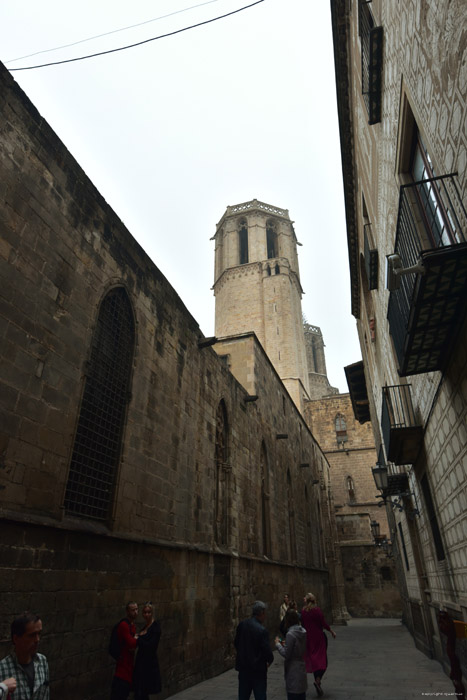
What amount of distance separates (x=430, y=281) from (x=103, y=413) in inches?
192

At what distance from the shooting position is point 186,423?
873cm

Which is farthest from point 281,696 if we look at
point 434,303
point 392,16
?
point 392,16

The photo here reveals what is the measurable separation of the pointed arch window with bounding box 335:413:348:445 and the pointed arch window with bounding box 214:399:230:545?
23908mm

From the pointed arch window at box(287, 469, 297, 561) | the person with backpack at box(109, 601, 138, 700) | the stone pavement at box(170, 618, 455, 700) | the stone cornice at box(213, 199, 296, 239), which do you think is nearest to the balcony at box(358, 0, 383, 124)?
the person with backpack at box(109, 601, 138, 700)

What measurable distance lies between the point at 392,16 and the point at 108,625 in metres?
7.85

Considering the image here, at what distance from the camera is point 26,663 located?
249cm

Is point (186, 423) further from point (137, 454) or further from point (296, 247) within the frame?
point (296, 247)

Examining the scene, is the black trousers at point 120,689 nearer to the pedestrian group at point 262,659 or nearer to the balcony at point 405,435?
the pedestrian group at point 262,659

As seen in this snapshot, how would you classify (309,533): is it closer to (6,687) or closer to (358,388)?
(358,388)

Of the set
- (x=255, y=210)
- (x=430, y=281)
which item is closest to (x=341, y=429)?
(x=255, y=210)

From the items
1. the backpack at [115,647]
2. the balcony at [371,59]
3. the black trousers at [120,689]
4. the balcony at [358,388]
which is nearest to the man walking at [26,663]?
the backpack at [115,647]

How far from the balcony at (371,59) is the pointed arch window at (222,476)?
23.6 feet

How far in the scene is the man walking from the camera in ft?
7.88

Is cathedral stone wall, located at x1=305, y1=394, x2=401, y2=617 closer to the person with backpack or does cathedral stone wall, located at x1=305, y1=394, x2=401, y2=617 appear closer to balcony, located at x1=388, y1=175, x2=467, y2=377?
the person with backpack
